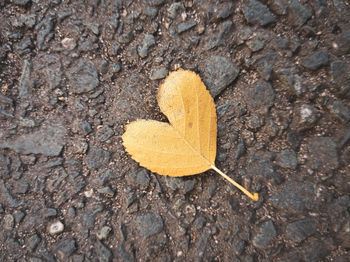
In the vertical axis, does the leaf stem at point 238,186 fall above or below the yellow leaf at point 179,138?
below

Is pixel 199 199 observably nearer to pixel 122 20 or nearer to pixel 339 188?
pixel 339 188

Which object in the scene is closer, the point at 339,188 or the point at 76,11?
the point at 339,188

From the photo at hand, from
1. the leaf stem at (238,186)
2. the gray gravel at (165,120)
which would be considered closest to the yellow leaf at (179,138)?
the leaf stem at (238,186)

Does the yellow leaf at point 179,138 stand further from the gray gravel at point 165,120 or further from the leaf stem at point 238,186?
the gray gravel at point 165,120

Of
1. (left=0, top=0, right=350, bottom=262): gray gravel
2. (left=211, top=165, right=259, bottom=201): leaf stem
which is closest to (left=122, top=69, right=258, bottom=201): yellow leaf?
(left=211, top=165, right=259, bottom=201): leaf stem

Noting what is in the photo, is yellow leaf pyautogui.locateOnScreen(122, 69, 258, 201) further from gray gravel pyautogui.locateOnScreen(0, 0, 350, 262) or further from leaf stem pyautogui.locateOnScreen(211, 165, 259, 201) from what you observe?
gray gravel pyautogui.locateOnScreen(0, 0, 350, 262)

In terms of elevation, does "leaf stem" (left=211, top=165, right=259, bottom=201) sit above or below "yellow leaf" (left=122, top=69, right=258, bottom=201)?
below

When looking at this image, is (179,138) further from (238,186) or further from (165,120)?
(238,186)

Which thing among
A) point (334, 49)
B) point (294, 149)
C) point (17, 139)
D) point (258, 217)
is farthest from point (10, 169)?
point (334, 49)
